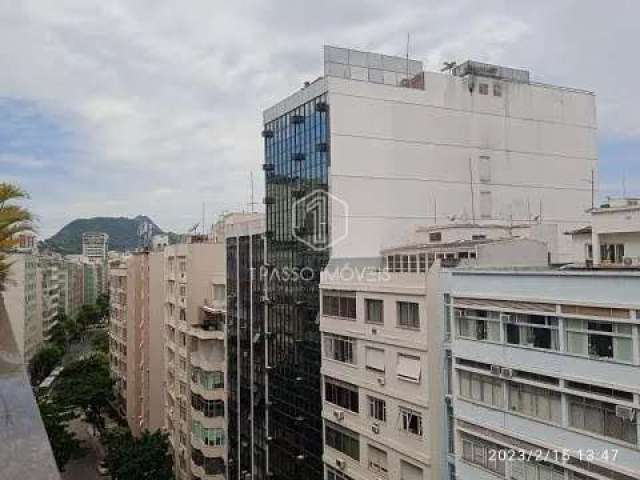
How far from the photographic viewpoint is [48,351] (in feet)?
205

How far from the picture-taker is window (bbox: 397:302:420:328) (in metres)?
15.1

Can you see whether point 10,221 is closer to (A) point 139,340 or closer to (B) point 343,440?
(B) point 343,440

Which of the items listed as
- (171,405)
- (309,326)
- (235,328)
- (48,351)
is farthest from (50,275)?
(309,326)

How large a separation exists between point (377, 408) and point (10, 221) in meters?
11.6

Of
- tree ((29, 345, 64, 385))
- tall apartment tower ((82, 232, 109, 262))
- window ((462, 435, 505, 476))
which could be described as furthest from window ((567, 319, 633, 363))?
tall apartment tower ((82, 232, 109, 262))

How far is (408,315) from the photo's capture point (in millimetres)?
15383

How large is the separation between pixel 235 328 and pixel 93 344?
57686mm

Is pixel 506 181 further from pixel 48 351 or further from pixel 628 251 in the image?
pixel 48 351

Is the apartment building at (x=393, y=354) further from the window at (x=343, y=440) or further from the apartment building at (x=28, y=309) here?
the apartment building at (x=28, y=309)

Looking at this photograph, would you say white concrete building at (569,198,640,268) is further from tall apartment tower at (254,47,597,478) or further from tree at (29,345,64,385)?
tree at (29,345,64,385)

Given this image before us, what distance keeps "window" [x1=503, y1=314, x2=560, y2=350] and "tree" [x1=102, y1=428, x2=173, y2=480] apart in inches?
879

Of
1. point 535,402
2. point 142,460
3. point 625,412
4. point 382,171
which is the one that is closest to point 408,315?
point 535,402

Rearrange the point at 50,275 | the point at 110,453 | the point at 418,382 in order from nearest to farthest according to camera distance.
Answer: the point at 418,382
the point at 110,453
the point at 50,275
